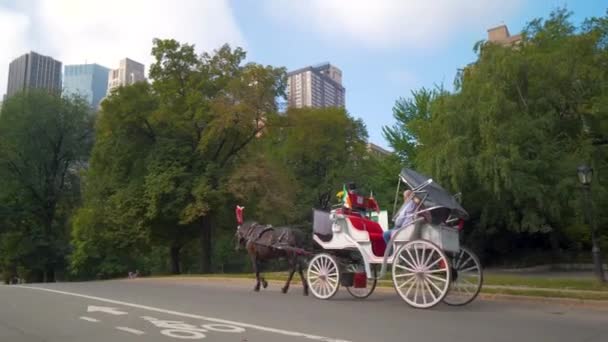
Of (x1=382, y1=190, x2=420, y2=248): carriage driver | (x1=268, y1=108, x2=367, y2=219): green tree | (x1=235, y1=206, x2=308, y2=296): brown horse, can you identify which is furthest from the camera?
(x1=268, y1=108, x2=367, y2=219): green tree

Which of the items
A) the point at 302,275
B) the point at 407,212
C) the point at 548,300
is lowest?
the point at 548,300

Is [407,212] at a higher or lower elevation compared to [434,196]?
lower

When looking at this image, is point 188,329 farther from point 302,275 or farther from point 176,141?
point 176,141

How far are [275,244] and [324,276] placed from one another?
109 inches

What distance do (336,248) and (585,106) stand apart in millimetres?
19092

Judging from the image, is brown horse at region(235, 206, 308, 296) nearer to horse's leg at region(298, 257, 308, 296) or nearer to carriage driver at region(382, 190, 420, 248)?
horse's leg at region(298, 257, 308, 296)

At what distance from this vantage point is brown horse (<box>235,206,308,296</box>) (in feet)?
44.0

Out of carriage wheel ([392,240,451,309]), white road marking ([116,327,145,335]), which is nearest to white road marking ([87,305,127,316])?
white road marking ([116,327,145,335])

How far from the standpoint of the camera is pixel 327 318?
8516 mm

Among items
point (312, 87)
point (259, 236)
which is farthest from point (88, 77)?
point (259, 236)

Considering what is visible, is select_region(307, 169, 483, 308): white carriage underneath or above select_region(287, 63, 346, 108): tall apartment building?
underneath

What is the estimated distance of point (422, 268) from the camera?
9.32m

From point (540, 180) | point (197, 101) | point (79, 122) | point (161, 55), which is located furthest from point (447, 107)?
point (79, 122)

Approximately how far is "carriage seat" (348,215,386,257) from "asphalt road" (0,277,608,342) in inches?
45.0
